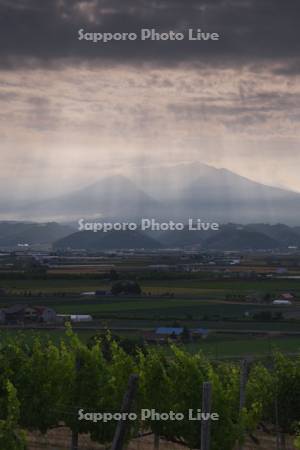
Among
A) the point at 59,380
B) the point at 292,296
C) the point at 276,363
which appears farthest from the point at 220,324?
the point at 59,380

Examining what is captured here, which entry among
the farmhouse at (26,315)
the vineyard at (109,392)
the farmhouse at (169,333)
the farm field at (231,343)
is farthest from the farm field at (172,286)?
the vineyard at (109,392)

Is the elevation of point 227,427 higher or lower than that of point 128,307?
lower

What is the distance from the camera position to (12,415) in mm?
19078

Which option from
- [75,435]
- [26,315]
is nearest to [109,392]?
[75,435]

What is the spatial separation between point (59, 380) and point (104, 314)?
54146 mm

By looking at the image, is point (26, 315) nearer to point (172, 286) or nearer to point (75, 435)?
point (172, 286)

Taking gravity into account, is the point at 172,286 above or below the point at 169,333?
above

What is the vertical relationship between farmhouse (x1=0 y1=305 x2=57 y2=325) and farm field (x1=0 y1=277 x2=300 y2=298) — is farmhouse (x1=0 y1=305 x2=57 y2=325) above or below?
below

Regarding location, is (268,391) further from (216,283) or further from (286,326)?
(216,283)

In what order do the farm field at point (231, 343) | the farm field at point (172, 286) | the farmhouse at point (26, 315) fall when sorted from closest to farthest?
the farm field at point (231, 343), the farmhouse at point (26, 315), the farm field at point (172, 286)

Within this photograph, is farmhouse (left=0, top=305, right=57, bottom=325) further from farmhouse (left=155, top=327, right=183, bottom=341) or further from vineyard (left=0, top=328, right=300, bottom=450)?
vineyard (left=0, top=328, right=300, bottom=450)

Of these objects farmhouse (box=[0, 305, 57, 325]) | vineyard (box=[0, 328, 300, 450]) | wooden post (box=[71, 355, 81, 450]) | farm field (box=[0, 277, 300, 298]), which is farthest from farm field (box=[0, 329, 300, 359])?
farm field (box=[0, 277, 300, 298])

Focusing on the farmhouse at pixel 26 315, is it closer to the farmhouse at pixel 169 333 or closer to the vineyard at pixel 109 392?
the farmhouse at pixel 169 333

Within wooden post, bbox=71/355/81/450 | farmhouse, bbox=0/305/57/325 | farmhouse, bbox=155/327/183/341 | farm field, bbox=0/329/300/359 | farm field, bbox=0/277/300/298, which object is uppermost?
Result: farm field, bbox=0/277/300/298
